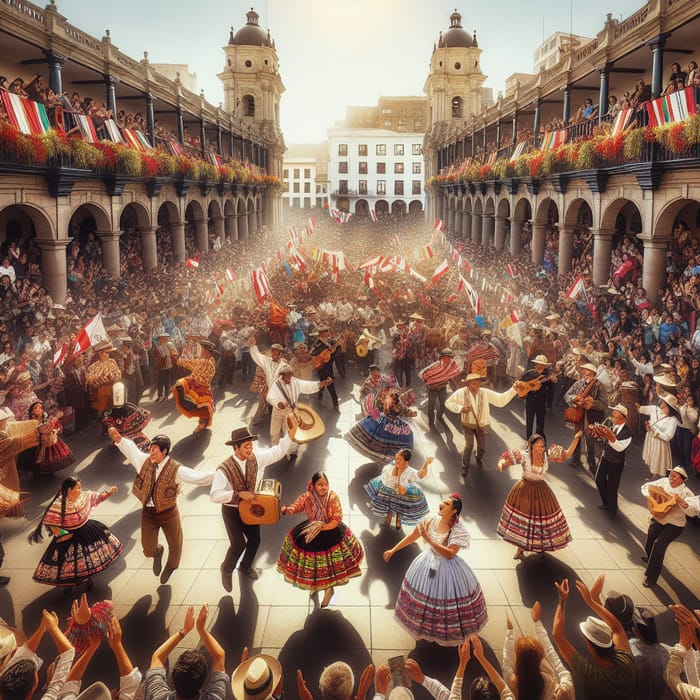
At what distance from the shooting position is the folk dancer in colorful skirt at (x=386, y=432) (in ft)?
29.8

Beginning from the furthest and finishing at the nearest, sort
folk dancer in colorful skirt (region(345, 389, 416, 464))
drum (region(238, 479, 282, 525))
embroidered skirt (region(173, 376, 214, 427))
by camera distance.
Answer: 1. embroidered skirt (region(173, 376, 214, 427))
2. folk dancer in colorful skirt (region(345, 389, 416, 464))
3. drum (region(238, 479, 282, 525))

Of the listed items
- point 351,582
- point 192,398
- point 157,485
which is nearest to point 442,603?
point 351,582

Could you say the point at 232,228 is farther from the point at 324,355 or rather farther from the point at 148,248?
the point at 324,355

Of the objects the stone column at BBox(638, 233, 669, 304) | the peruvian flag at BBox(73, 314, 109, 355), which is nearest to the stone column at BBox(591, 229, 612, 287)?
the stone column at BBox(638, 233, 669, 304)

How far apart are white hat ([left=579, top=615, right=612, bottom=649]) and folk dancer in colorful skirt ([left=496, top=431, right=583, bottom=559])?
9.35ft

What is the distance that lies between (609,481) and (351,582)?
12.3 feet

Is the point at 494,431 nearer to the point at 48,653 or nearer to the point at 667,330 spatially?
the point at 667,330

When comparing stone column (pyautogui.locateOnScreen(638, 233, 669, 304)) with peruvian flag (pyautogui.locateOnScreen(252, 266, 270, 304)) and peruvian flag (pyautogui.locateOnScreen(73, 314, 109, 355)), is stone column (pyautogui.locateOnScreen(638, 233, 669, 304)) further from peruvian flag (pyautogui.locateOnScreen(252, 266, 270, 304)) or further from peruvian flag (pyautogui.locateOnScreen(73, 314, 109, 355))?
peruvian flag (pyautogui.locateOnScreen(73, 314, 109, 355))

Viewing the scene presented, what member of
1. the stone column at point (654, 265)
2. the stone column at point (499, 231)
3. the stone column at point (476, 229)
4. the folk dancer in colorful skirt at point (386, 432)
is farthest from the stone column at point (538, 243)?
the folk dancer in colorful skirt at point (386, 432)

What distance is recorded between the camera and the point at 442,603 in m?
5.12

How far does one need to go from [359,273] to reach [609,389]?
17.5 m

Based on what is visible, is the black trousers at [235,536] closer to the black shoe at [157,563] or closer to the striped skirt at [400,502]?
the black shoe at [157,563]

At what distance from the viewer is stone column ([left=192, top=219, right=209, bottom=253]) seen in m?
31.6

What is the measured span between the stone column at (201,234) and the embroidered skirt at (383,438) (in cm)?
2500
